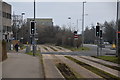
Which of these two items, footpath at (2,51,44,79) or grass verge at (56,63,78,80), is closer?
grass verge at (56,63,78,80)

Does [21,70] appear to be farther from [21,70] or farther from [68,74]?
[68,74]

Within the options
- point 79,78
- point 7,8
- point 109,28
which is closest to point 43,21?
point 109,28

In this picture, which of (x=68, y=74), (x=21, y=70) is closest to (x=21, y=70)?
(x=21, y=70)

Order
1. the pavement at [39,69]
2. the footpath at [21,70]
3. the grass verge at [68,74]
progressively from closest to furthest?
the grass verge at [68,74], the footpath at [21,70], the pavement at [39,69]

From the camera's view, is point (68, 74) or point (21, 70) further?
point (21, 70)

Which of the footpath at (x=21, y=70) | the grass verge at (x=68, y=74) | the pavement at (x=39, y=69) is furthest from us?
the pavement at (x=39, y=69)

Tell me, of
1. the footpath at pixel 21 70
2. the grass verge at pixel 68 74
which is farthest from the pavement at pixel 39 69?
the grass verge at pixel 68 74

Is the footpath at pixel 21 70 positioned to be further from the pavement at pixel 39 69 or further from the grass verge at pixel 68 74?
the grass verge at pixel 68 74

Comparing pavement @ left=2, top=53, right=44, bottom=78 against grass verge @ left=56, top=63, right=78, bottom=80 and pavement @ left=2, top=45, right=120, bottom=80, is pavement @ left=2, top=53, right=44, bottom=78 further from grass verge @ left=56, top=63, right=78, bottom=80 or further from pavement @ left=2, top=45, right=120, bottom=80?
grass verge @ left=56, top=63, right=78, bottom=80

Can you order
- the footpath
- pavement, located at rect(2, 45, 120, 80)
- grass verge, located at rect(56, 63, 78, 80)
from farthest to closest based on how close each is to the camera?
pavement, located at rect(2, 45, 120, 80)
the footpath
grass verge, located at rect(56, 63, 78, 80)

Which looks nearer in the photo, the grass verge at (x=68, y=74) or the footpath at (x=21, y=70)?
the grass verge at (x=68, y=74)

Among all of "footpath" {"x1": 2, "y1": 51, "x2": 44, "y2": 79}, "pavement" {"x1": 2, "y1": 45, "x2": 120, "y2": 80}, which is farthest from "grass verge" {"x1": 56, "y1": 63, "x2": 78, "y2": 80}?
"footpath" {"x1": 2, "y1": 51, "x2": 44, "y2": 79}

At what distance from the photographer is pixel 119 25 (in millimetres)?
29891

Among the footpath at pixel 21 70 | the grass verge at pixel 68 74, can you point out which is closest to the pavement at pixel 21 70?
the footpath at pixel 21 70
